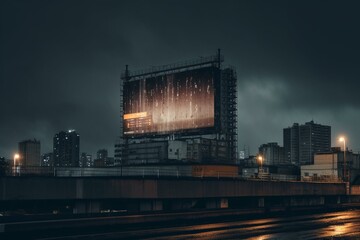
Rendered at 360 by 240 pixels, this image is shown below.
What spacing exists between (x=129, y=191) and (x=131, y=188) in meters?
0.29

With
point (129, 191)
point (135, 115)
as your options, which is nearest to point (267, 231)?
point (129, 191)

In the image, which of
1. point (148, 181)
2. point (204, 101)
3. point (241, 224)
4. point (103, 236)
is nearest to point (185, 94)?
point (204, 101)

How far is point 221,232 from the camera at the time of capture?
28.3 metres

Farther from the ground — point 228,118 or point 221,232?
point 228,118

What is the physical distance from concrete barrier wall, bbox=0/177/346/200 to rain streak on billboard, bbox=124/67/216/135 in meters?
39.8

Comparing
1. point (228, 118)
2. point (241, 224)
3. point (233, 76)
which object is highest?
point (233, 76)

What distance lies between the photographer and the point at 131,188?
3919 cm

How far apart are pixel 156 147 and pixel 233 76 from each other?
23946mm

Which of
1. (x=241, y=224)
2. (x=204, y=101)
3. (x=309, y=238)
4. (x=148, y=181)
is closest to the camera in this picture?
(x=309, y=238)

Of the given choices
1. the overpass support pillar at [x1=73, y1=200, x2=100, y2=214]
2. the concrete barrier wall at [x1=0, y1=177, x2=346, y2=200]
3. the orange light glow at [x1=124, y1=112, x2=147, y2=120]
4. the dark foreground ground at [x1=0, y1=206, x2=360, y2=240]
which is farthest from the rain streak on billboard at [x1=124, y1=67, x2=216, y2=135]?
the dark foreground ground at [x1=0, y1=206, x2=360, y2=240]

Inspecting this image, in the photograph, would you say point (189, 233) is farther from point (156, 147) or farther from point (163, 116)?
point (156, 147)

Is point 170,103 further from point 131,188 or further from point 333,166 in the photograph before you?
point 131,188

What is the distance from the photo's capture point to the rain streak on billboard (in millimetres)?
95000

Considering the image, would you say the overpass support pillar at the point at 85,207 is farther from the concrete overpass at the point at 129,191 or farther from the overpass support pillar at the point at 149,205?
the overpass support pillar at the point at 149,205
